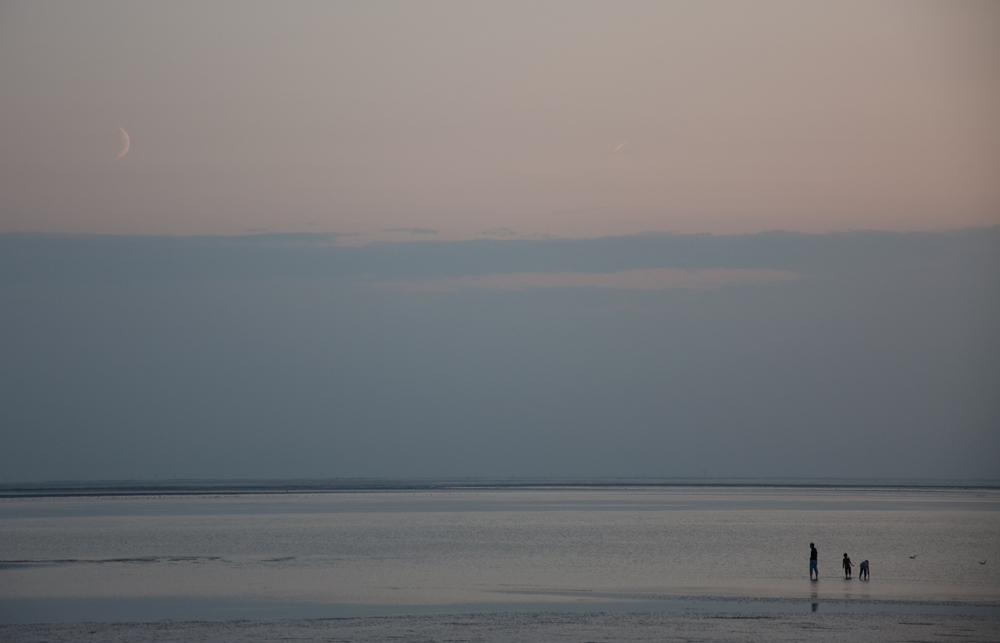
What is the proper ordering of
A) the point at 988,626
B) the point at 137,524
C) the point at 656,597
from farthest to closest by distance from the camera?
1. the point at 137,524
2. the point at 656,597
3. the point at 988,626

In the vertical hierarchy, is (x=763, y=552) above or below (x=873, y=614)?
above

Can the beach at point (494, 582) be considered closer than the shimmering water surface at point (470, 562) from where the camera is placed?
Yes

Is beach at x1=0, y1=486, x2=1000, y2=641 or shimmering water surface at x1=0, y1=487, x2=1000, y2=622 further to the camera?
shimmering water surface at x1=0, y1=487, x2=1000, y2=622

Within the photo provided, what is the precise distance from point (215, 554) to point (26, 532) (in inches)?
914

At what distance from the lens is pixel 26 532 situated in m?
61.6

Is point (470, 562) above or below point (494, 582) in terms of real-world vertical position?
above

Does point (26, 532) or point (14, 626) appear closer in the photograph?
point (14, 626)

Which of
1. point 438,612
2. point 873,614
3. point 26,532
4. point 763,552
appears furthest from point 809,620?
point 26,532

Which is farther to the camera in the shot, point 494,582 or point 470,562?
point 470,562

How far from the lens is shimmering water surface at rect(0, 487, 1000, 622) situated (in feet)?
104

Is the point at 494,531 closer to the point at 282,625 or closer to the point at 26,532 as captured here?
the point at 26,532

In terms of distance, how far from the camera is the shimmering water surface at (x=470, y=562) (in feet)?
104

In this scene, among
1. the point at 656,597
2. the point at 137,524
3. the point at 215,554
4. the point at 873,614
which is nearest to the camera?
the point at 873,614

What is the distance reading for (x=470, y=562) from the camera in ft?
141
